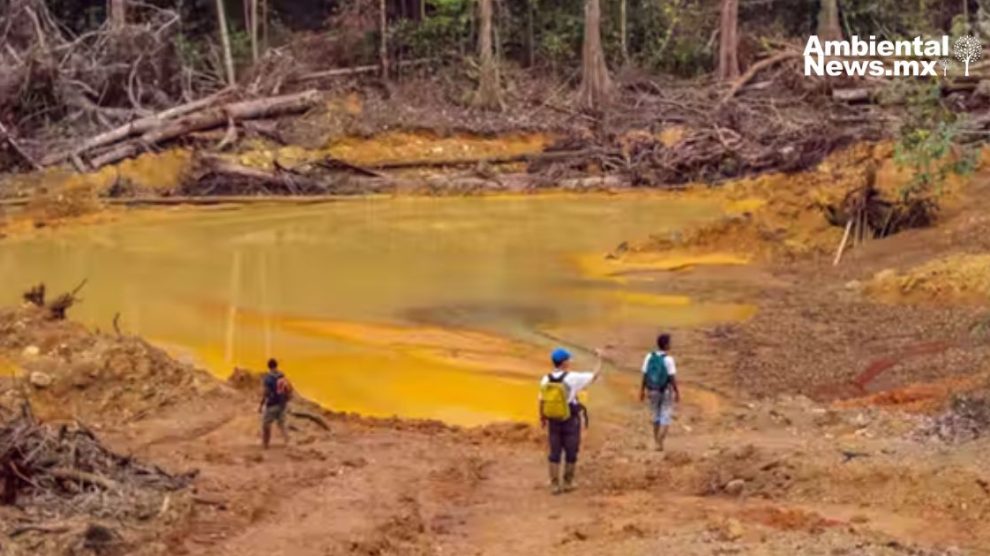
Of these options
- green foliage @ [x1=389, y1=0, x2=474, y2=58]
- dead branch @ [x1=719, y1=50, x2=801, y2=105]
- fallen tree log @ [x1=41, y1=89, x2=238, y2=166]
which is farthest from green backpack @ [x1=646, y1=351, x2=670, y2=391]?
green foliage @ [x1=389, y1=0, x2=474, y2=58]

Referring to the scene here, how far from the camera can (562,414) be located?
10828 millimetres

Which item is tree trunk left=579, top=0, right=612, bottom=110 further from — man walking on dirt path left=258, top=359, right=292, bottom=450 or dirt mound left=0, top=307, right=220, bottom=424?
man walking on dirt path left=258, top=359, right=292, bottom=450

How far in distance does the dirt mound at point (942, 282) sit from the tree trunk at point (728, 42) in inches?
777

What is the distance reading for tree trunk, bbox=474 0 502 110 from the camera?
38062 millimetres

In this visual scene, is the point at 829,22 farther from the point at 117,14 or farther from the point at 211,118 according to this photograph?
the point at 117,14

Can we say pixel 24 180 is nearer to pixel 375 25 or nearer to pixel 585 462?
pixel 375 25

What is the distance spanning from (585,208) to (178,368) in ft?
57.5

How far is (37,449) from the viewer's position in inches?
378

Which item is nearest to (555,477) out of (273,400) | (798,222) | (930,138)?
(273,400)

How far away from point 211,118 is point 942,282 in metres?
21.5

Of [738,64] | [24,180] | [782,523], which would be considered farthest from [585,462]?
[738,64]

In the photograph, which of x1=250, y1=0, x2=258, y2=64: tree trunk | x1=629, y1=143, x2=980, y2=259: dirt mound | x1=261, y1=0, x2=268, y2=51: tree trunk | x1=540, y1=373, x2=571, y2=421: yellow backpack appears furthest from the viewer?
x1=261, y1=0, x2=268, y2=51: tree trunk

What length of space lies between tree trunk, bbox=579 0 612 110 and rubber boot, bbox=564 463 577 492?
27496mm

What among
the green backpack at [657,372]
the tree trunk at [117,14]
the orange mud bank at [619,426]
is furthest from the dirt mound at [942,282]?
the tree trunk at [117,14]
